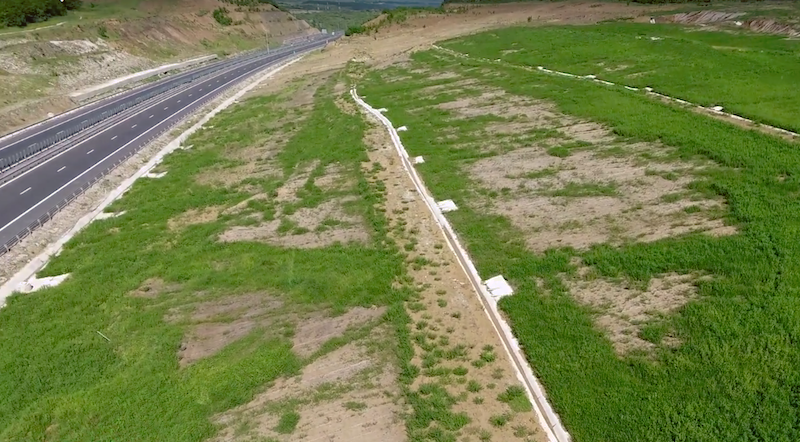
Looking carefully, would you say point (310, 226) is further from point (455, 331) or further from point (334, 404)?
point (334, 404)

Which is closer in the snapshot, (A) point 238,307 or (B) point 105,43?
(A) point 238,307

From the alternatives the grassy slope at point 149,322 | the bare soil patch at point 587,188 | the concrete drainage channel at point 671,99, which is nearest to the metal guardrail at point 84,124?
the grassy slope at point 149,322

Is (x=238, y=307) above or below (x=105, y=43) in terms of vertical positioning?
below

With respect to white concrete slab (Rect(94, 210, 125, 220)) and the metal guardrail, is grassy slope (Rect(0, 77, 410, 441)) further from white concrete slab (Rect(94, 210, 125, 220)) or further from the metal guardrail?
the metal guardrail

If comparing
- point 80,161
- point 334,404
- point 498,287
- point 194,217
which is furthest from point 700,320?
point 80,161

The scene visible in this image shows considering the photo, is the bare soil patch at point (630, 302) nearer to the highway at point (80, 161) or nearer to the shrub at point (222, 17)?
the highway at point (80, 161)

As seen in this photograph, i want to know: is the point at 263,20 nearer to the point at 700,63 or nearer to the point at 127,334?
the point at 700,63
